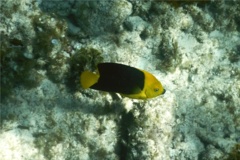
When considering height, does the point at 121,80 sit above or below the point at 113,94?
above

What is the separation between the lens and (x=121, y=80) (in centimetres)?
292

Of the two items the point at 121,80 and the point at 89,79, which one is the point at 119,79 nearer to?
the point at 121,80

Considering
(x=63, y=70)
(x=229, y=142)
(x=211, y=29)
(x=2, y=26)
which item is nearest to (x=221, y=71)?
(x=211, y=29)

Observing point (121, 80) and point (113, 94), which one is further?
point (113, 94)

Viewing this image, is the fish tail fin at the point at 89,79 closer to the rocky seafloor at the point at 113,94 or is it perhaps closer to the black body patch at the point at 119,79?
the black body patch at the point at 119,79

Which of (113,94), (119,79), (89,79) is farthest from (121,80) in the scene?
(113,94)

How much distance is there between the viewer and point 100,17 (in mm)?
3947

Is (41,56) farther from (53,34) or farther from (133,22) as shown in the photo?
(133,22)

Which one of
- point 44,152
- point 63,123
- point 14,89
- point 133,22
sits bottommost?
point 44,152

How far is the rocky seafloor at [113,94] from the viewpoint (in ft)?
11.7

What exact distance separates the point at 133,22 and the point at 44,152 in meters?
1.87

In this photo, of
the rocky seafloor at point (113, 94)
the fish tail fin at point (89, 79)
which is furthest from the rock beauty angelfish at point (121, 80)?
the rocky seafloor at point (113, 94)

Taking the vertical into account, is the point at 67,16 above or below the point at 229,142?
above

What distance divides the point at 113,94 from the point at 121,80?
86cm
